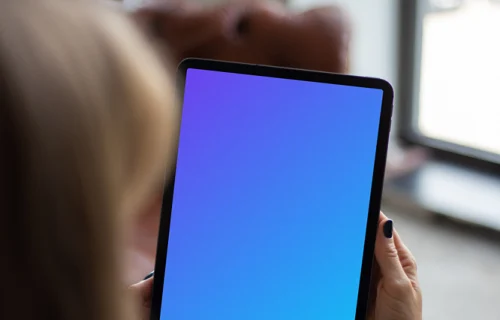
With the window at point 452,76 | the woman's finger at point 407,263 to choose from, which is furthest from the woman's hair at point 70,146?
the window at point 452,76

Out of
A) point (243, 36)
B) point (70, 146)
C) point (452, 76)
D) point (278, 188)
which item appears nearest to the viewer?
point (70, 146)

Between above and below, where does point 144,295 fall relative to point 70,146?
below

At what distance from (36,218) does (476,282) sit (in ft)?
4.00

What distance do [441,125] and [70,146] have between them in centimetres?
146

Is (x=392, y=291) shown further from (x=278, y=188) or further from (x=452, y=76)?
(x=452, y=76)

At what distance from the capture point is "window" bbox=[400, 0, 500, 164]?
58.2 inches

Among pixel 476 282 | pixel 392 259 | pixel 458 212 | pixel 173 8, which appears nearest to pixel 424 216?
pixel 458 212

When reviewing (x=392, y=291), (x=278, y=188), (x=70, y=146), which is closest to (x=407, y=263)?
(x=392, y=291)

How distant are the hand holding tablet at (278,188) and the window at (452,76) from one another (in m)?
1.01

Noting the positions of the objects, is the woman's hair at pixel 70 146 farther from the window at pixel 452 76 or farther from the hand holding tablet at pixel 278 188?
the window at pixel 452 76

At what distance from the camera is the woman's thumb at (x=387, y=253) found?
24.0 inches

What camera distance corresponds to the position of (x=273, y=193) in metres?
0.60

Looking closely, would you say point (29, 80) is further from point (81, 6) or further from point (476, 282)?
point (476, 282)

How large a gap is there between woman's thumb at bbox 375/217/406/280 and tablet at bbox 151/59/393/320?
2 centimetres
